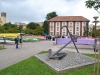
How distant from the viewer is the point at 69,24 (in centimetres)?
8894

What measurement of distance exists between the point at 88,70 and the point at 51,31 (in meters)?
83.7

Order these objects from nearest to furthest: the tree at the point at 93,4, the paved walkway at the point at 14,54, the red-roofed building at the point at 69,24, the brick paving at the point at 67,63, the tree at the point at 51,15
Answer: the brick paving at the point at 67,63 < the paved walkway at the point at 14,54 < the tree at the point at 93,4 < the red-roofed building at the point at 69,24 < the tree at the point at 51,15

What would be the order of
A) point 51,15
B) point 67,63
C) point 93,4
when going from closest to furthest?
1. point 67,63
2. point 93,4
3. point 51,15

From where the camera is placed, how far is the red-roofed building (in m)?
86.2

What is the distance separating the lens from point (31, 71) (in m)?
8.52

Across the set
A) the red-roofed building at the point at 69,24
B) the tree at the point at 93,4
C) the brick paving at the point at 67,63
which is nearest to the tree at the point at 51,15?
the red-roofed building at the point at 69,24

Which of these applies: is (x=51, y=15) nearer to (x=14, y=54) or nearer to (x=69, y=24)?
(x=69, y=24)

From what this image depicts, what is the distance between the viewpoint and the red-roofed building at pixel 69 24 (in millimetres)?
86250

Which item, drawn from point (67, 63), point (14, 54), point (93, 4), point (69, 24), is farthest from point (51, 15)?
point (67, 63)

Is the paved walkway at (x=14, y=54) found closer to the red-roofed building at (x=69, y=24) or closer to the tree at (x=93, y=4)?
the tree at (x=93, y=4)

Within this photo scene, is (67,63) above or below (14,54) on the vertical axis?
above

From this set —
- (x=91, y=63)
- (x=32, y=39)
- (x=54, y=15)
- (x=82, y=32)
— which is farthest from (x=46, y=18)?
(x=91, y=63)

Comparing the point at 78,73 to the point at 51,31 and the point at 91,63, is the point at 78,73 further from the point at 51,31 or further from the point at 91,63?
the point at 51,31

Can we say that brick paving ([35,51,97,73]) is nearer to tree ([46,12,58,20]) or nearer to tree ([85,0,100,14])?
tree ([85,0,100,14])
